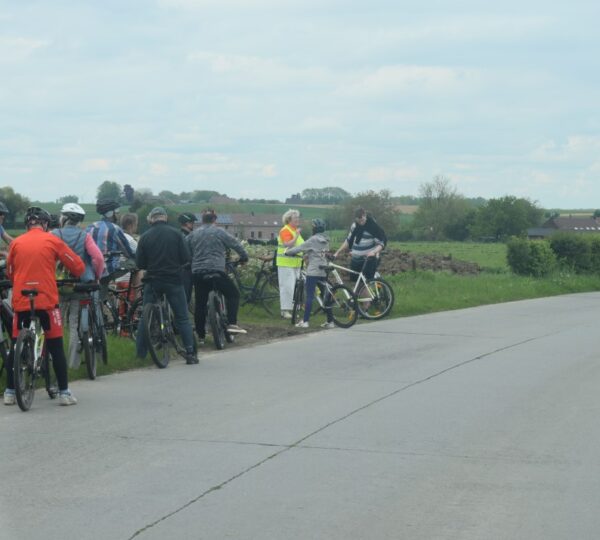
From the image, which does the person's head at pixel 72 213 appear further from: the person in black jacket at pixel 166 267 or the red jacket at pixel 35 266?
the red jacket at pixel 35 266

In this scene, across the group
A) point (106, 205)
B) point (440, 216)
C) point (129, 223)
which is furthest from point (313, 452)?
point (440, 216)

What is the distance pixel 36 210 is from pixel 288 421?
3160 mm

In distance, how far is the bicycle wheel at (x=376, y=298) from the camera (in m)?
20.1

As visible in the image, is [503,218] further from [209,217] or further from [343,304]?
[209,217]

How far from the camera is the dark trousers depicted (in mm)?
14961

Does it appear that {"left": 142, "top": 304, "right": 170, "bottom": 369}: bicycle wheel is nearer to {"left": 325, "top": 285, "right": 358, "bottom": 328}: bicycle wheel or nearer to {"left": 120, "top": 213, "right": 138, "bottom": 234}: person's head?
{"left": 120, "top": 213, "right": 138, "bottom": 234}: person's head

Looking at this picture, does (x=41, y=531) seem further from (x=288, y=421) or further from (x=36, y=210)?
(x=36, y=210)

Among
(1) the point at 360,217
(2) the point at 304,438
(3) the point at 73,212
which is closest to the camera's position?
(2) the point at 304,438

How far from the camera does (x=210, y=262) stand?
14.8m

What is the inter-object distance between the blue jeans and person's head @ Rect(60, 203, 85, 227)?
1482mm

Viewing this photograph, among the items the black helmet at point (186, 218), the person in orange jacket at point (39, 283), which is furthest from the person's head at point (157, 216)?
the person in orange jacket at point (39, 283)

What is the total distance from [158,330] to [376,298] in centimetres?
768

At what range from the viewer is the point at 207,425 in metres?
9.16

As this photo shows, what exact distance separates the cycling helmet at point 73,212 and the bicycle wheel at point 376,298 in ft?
28.9
